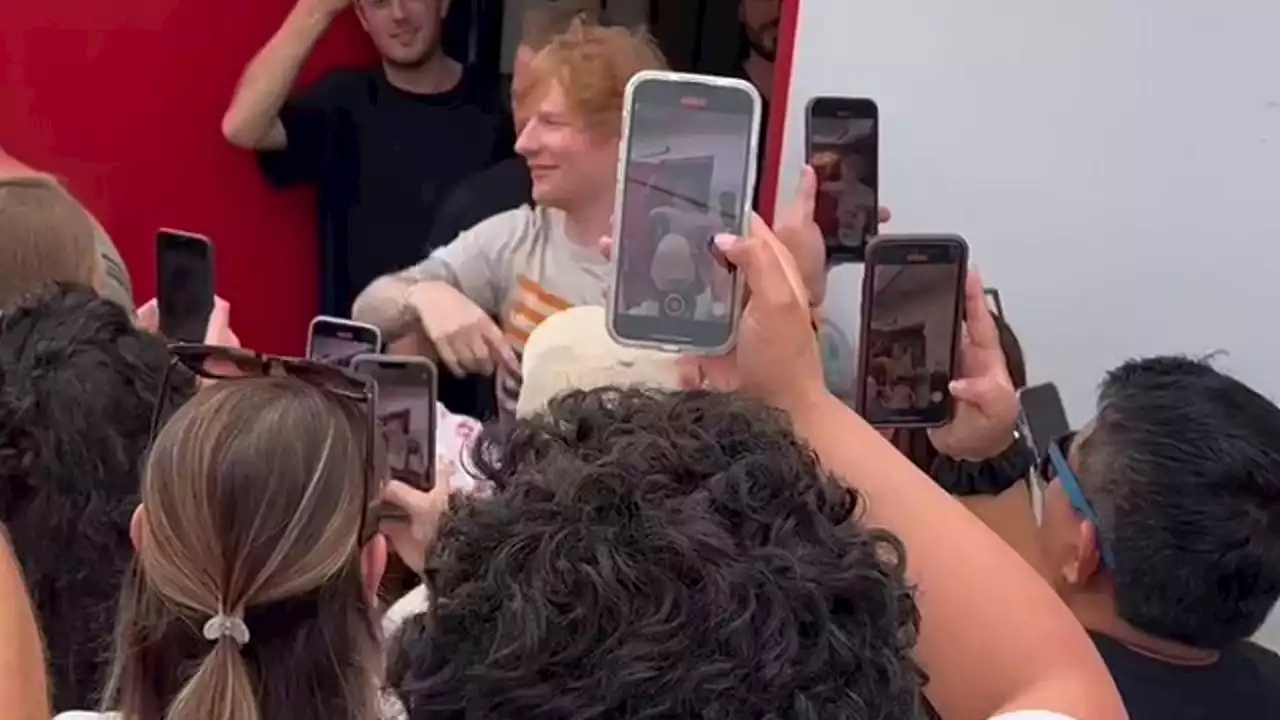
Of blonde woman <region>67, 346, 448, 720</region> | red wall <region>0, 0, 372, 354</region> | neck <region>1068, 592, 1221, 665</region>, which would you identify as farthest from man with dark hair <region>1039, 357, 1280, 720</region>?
red wall <region>0, 0, 372, 354</region>

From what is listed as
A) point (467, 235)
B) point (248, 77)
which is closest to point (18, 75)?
point (248, 77)

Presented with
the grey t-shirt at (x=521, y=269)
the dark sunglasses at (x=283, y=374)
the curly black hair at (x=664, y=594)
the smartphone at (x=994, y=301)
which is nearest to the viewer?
the curly black hair at (x=664, y=594)

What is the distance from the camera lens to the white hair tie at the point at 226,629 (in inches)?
35.9

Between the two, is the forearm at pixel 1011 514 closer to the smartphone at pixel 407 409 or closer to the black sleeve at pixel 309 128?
the smartphone at pixel 407 409

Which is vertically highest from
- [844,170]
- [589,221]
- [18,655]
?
[844,170]

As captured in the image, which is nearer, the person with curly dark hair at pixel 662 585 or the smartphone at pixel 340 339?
the person with curly dark hair at pixel 662 585

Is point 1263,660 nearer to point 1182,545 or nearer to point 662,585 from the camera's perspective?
point 1182,545

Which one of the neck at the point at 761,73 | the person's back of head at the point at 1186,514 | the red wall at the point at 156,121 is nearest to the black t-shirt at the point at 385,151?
the red wall at the point at 156,121

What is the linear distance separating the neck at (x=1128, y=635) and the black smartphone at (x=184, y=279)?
0.88 m

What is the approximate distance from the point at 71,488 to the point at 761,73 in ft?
5.24

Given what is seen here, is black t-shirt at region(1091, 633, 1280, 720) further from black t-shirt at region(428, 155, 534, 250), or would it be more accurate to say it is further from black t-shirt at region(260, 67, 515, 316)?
black t-shirt at region(260, 67, 515, 316)

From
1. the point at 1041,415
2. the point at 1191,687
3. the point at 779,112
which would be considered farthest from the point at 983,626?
the point at 779,112

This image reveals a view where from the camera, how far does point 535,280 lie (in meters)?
1.99

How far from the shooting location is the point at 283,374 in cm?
106
